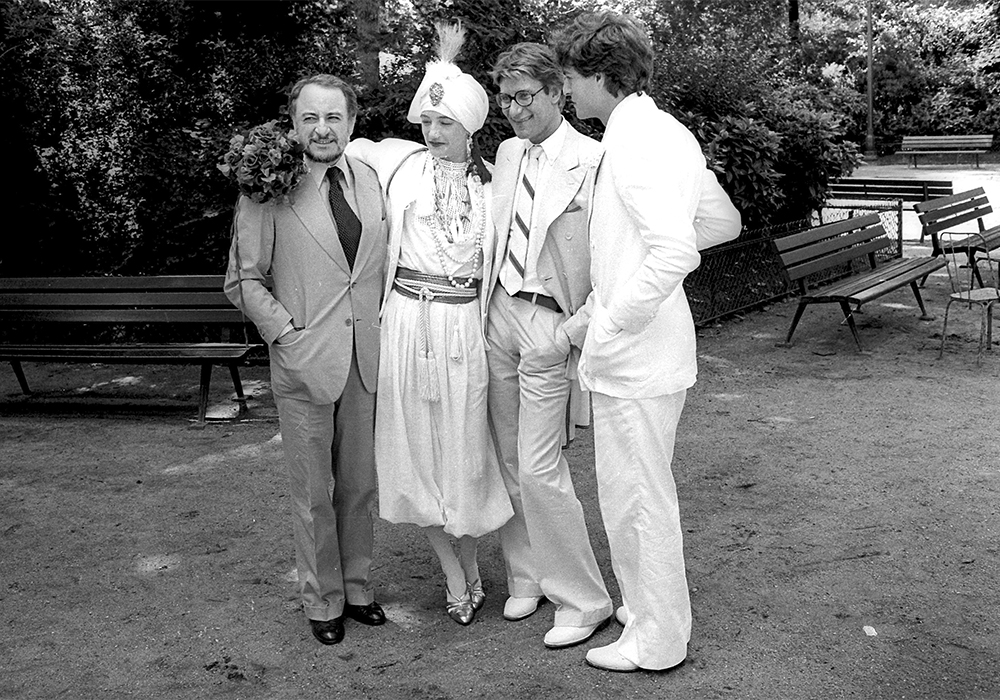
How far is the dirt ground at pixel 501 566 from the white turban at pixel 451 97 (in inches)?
73.2

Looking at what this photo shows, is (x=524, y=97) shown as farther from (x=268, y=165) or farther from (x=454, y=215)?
(x=268, y=165)

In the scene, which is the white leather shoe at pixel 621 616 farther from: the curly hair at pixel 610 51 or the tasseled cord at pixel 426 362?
the curly hair at pixel 610 51

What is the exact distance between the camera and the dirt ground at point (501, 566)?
3.80 m

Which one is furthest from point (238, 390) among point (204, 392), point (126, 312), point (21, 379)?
point (21, 379)

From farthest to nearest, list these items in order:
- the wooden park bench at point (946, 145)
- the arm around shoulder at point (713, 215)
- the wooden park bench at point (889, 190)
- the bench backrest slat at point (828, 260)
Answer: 1. the wooden park bench at point (946, 145)
2. the wooden park bench at point (889, 190)
3. the bench backrest slat at point (828, 260)
4. the arm around shoulder at point (713, 215)

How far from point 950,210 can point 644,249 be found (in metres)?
8.09

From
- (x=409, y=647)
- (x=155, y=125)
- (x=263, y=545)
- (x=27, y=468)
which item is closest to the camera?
(x=409, y=647)

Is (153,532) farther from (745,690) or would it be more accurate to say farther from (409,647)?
(745,690)

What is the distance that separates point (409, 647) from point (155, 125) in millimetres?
5867

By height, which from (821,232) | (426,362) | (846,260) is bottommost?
(846,260)

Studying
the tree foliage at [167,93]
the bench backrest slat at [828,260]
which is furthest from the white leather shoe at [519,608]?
the bench backrest slat at [828,260]

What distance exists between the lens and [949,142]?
2517 cm

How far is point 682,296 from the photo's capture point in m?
3.72

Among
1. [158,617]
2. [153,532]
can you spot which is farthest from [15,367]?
[158,617]
